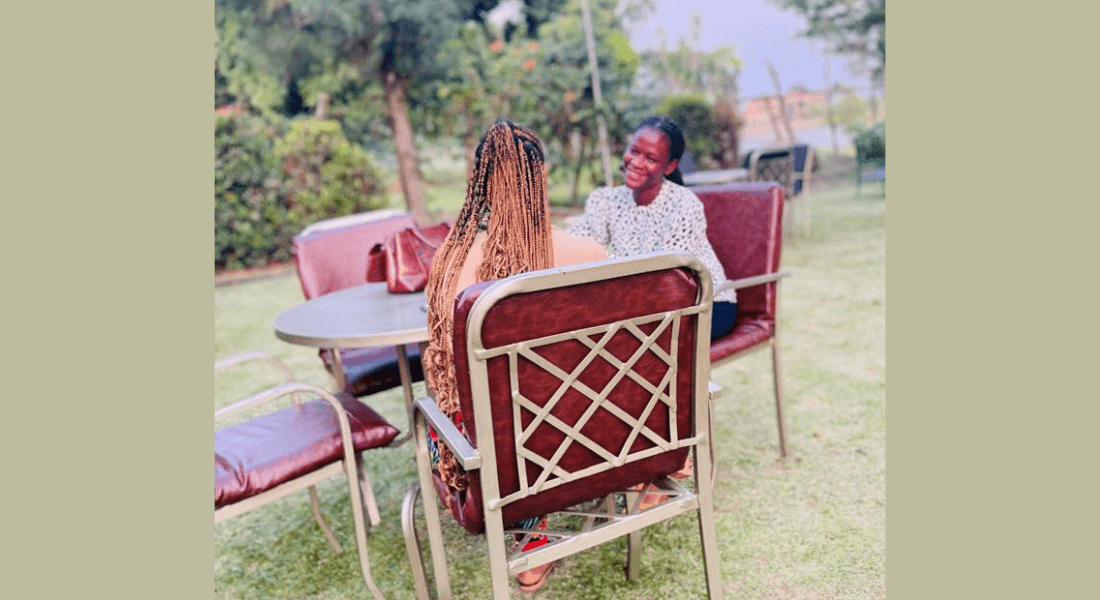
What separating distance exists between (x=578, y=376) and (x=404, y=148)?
8685 mm

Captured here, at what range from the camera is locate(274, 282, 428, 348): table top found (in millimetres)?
1970

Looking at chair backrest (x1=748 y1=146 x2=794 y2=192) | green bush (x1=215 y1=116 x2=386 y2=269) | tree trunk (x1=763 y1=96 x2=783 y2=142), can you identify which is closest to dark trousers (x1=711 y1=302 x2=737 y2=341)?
chair backrest (x1=748 y1=146 x2=794 y2=192)

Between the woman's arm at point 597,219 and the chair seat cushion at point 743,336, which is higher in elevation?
the woman's arm at point 597,219

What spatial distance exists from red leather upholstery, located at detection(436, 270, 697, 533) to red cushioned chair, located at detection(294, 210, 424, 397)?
116 centimetres

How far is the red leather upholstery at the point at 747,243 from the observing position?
2.54 metres

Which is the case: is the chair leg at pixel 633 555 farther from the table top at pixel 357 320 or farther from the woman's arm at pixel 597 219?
the woman's arm at pixel 597 219

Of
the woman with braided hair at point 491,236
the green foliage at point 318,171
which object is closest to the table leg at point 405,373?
the woman with braided hair at point 491,236

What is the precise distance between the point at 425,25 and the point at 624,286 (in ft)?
27.0

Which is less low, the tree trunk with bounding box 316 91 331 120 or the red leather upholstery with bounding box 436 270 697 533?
the tree trunk with bounding box 316 91 331 120

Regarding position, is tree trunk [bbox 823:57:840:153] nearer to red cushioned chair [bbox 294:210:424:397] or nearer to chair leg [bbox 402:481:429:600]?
red cushioned chair [bbox 294:210:424:397]

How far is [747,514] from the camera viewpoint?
2371 mm

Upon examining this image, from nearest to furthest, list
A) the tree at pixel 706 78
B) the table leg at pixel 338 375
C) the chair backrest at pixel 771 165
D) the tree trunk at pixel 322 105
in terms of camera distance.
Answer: the table leg at pixel 338 375, the chair backrest at pixel 771 165, the tree trunk at pixel 322 105, the tree at pixel 706 78

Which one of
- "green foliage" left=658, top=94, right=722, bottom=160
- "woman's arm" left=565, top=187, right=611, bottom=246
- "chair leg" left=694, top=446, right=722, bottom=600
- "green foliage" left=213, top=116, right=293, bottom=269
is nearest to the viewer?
"chair leg" left=694, top=446, right=722, bottom=600

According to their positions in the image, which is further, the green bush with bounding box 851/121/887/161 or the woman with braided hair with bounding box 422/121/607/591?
the green bush with bounding box 851/121/887/161
